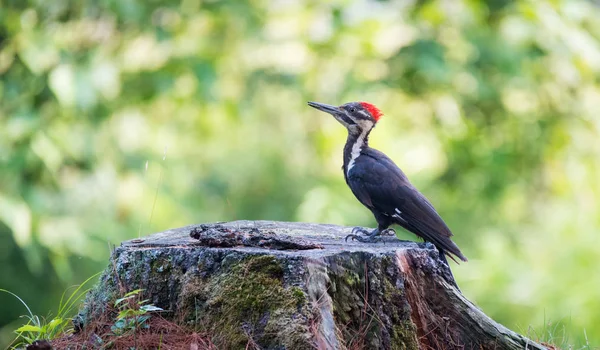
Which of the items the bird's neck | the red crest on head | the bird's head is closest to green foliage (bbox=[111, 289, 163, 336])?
the bird's neck

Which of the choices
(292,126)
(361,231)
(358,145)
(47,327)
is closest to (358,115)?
(358,145)

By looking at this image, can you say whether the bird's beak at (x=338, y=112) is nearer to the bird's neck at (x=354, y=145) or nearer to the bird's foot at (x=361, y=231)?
the bird's neck at (x=354, y=145)

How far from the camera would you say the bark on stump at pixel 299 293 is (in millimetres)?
2873

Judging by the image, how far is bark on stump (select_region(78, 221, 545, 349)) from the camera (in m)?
2.87

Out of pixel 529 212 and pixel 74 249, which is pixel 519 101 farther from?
pixel 74 249

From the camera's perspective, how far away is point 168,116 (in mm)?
9883

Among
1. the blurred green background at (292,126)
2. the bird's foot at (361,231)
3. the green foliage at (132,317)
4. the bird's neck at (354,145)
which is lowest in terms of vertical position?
the green foliage at (132,317)

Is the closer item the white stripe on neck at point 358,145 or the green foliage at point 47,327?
the green foliage at point 47,327

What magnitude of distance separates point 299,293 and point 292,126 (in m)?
7.63

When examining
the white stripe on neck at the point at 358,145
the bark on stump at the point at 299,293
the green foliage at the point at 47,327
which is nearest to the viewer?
the bark on stump at the point at 299,293

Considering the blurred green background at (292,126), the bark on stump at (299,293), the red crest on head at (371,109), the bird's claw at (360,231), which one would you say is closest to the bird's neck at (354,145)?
the red crest on head at (371,109)

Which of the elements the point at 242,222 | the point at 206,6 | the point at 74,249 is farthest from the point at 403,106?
the point at 242,222

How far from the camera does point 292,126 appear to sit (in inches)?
410

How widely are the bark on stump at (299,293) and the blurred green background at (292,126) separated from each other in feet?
13.4
